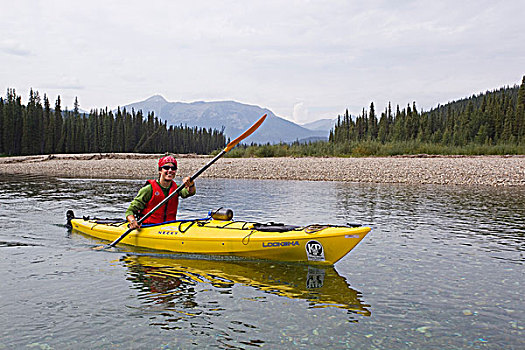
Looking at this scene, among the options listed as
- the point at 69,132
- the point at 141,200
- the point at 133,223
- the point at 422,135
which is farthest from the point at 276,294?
the point at 69,132

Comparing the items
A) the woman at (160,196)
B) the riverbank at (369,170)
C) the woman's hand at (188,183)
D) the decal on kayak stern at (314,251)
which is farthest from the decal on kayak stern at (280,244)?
the riverbank at (369,170)

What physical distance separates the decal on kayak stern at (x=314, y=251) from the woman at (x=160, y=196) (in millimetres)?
2931

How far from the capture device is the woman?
9.30 meters

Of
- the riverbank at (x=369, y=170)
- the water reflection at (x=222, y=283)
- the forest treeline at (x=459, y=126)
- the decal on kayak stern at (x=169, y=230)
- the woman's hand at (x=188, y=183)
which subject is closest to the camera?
the water reflection at (x=222, y=283)

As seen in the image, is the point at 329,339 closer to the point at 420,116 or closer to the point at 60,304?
the point at 60,304

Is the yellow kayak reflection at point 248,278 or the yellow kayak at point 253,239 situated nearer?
the yellow kayak reflection at point 248,278

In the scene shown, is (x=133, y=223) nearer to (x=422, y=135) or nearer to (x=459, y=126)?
(x=422, y=135)

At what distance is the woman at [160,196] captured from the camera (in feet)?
30.5

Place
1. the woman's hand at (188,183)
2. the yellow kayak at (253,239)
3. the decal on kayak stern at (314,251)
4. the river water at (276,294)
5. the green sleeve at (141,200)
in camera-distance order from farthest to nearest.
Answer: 1. the green sleeve at (141,200)
2. the woman's hand at (188,183)
3. the decal on kayak stern at (314,251)
4. the yellow kayak at (253,239)
5. the river water at (276,294)

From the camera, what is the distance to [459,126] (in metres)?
49.0

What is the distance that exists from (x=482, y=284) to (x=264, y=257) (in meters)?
3.69

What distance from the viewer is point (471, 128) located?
4775 cm

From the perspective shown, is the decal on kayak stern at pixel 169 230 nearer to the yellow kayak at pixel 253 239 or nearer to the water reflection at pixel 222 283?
the yellow kayak at pixel 253 239

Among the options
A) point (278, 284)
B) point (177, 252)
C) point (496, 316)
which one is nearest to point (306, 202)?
point (177, 252)
